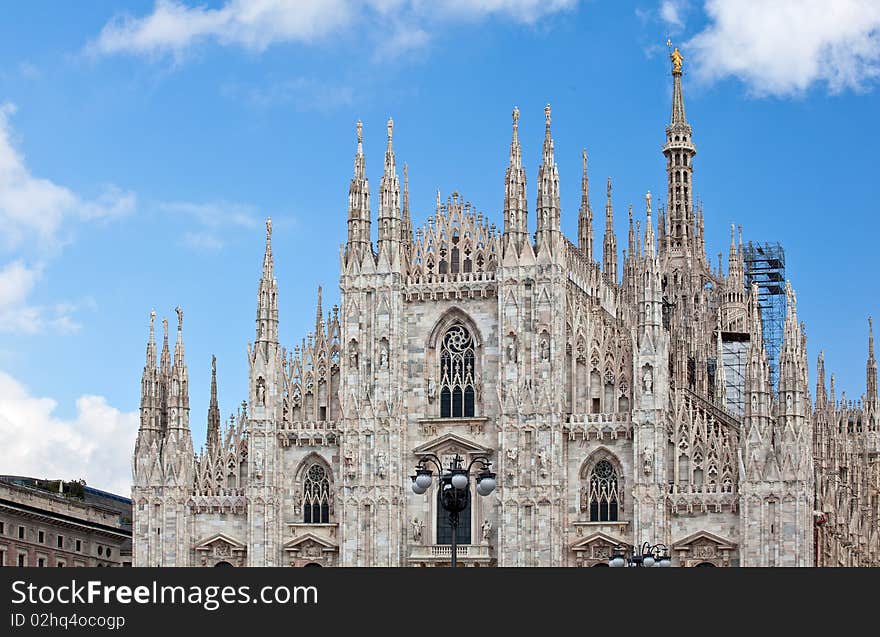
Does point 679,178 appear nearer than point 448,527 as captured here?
No

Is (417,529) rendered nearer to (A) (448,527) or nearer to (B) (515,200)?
(A) (448,527)

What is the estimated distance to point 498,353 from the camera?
7194cm

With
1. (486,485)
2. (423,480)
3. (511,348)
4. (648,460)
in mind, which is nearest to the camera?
(486,485)

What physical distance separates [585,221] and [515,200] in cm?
974

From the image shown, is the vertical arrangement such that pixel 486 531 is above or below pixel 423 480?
above

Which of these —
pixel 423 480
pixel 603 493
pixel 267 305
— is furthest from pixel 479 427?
pixel 423 480

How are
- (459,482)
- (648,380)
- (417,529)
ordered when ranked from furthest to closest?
(417,529), (648,380), (459,482)

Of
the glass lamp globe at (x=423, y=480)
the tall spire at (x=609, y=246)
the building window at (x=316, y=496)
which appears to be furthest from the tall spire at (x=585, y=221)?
the glass lamp globe at (x=423, y=480)

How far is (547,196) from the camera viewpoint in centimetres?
7225

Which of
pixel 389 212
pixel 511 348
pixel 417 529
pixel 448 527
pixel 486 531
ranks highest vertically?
pixel 389 212

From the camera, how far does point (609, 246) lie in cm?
8325

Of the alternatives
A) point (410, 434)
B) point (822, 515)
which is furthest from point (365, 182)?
point (822, 515)
